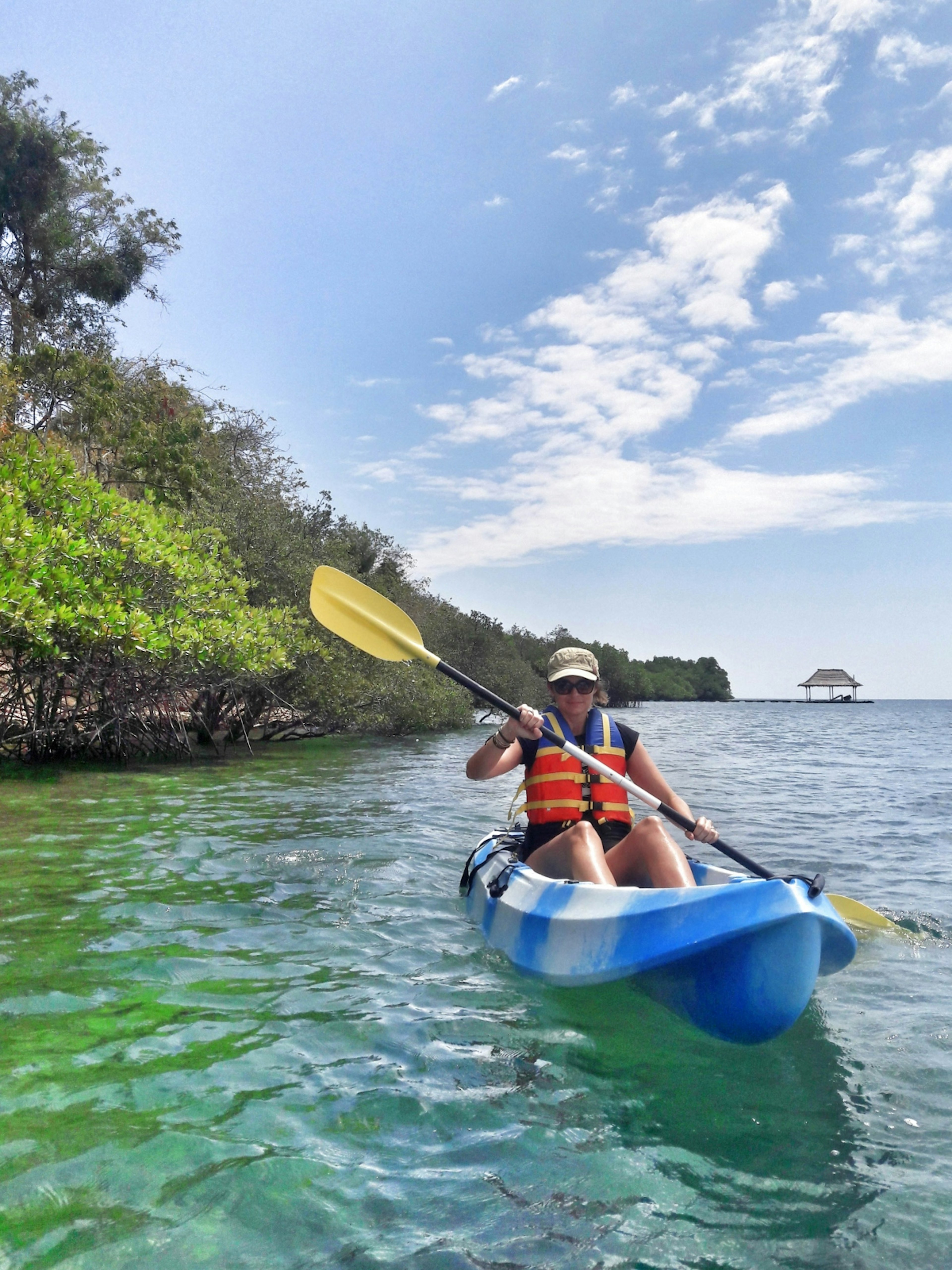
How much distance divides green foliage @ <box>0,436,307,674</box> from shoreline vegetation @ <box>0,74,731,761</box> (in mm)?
31

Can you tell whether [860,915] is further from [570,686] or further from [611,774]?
[570,686]

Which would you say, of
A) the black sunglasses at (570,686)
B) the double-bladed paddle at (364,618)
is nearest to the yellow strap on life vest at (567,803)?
the black sunglasses at (570,686)

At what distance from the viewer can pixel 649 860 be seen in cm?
384

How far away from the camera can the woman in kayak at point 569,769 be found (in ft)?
14.1

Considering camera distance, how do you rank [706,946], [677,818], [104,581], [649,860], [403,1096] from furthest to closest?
[104,581], [677,818], [649,860], [706,946], [403,1096]

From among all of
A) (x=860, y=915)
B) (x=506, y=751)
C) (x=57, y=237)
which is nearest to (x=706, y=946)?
(x=506, y=751)

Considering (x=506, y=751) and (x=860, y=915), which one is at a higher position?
(x=506, y=751)

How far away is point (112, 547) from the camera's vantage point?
380 inches

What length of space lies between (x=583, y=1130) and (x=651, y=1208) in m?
0.39

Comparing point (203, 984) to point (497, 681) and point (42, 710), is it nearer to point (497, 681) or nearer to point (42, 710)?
point (42, 710)

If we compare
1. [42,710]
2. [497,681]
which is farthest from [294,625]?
[497,681]

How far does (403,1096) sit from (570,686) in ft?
7.46

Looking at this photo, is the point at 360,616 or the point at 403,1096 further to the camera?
the point at 360,616

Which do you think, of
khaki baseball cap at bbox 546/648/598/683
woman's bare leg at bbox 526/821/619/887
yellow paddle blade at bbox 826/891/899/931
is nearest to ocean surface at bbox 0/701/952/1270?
yellow paddle blade at bbox 826/891/899/931
